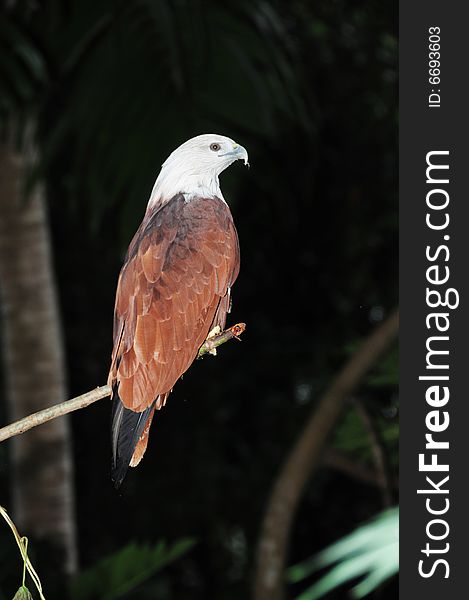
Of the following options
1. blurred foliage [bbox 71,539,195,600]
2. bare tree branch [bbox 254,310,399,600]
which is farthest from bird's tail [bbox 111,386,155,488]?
bare tree branch [bbox 254,310,399,600]

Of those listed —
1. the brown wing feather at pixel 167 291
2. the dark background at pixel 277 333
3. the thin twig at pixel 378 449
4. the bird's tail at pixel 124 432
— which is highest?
the dark background at pixel 277 333

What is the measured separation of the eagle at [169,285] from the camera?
11.5 inches

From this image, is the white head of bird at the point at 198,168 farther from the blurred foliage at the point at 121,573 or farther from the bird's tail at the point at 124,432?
the blurred foliage at the point at 121,573

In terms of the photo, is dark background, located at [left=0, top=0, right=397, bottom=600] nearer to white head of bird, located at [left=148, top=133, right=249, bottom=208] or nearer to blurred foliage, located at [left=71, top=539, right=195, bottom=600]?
blurred foliage, located at [left=71, top=539, right=195, bottom=600]

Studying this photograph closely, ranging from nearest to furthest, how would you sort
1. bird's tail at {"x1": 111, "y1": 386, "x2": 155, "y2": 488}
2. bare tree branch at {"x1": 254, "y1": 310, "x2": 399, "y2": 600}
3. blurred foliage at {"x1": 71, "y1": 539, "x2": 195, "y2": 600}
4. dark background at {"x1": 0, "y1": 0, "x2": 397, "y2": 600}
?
bird's tail at {"x1": 111, "y1": 386, "x2": 155, "y2": 488}, blurred foliage at {"x1": 71, "y1": 539, "x2": 195, "y2": 600}, bare tree branch at {"x1": 254, "y1": 310, "x2": 399, "y2": 600}, dark background at {"x1": 0, "y1": 0, "x2": 397, "y2": 600}

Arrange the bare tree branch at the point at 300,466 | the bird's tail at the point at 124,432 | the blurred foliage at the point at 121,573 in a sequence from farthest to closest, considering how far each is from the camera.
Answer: the bare tree branch at the point at 300,466 < the blurred foliage at the point at 121,573 < the bird's tail at the point at 124,432

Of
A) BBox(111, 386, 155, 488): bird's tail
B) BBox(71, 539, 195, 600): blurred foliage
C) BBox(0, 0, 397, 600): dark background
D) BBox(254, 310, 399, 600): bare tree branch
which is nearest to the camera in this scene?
BBox(111, 386, 155, 488): bird's tail

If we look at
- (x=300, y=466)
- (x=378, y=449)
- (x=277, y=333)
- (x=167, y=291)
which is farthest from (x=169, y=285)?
(x=277, y=333)

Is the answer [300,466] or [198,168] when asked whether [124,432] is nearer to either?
[198,168]

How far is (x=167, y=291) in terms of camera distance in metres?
0.29

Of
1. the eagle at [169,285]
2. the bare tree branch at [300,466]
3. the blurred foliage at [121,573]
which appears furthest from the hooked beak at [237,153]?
the bare tree branch at [300,466]

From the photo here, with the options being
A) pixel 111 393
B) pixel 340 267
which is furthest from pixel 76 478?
pixel 111 393

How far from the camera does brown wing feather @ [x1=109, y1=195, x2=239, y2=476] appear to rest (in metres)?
0.29

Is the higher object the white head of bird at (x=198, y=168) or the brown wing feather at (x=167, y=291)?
the white head of bird at (x=198, y=168)
